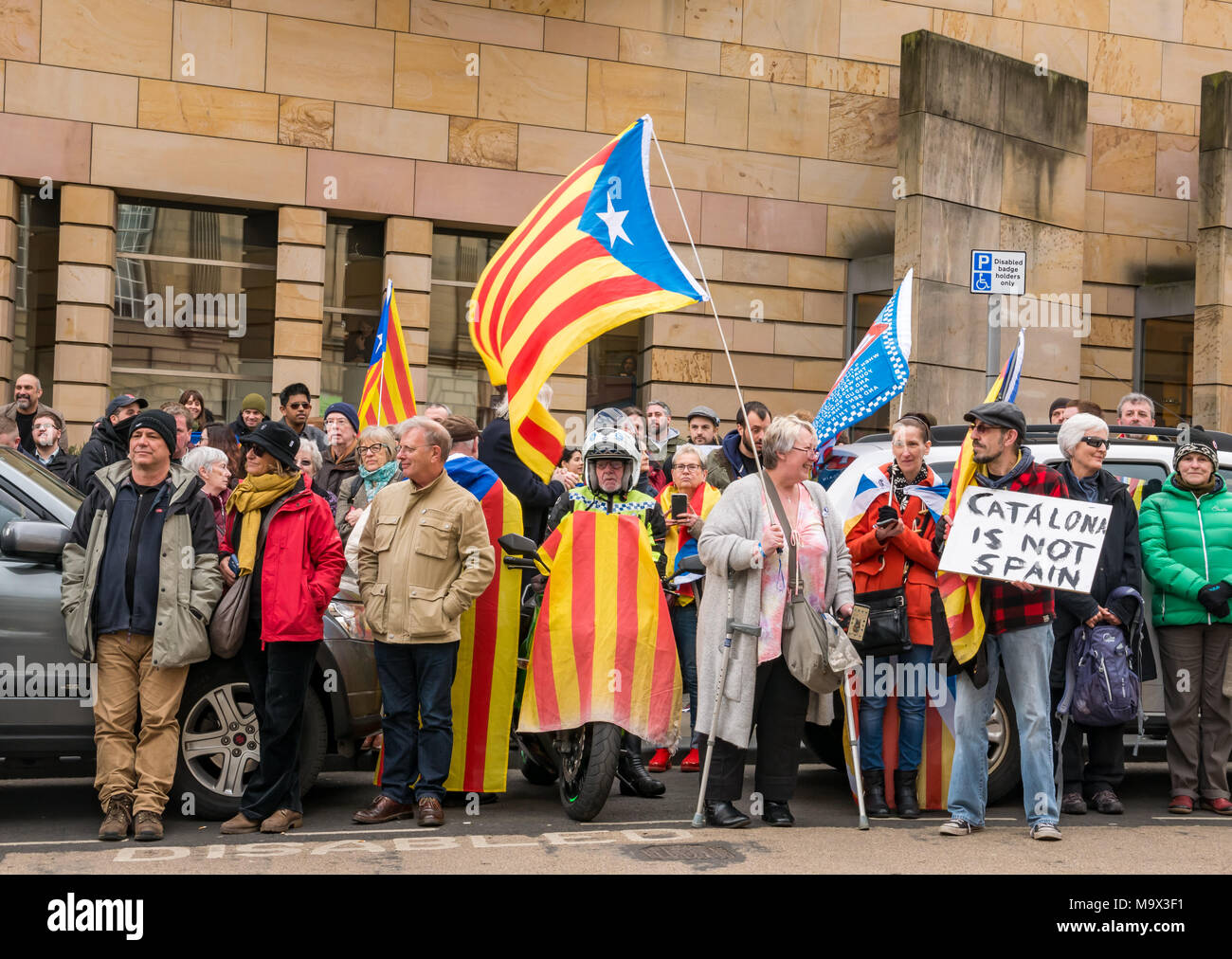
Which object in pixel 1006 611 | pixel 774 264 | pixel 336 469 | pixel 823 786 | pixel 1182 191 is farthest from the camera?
pixel 1182 191

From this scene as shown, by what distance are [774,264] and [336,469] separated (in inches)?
364

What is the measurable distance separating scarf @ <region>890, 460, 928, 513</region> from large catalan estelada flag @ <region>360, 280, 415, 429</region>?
4.64m

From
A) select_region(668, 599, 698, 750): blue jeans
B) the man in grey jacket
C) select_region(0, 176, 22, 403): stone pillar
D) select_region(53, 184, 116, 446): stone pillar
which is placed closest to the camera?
the man in grey jacket

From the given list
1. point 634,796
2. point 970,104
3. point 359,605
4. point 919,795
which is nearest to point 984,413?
point 919,795

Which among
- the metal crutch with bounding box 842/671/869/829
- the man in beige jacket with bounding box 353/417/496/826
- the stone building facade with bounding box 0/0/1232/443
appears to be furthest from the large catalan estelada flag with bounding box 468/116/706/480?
the stone building facade with bounding box 0/0/1232/443

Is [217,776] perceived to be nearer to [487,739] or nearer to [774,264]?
[487,739]

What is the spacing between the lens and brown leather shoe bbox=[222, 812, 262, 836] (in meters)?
6.86

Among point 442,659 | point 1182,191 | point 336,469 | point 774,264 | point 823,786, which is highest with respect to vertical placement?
point 1182,191

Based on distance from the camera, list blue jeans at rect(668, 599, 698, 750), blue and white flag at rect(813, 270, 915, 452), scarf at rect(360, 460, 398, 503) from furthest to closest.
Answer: blue and white flag at rect(813, 270, 915, 452)
scarf at rect(360, 460, 398, 503)
blue jeans at rect(668, 599, 698, 750)

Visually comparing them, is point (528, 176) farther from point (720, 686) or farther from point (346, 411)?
point (720, 686)

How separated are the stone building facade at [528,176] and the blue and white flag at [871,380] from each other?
622 centimetres

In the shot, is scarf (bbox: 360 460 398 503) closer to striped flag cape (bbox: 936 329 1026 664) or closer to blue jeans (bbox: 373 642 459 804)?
blue jeans (bbox: 373 642 459 804)

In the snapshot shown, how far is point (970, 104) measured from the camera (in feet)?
55.0

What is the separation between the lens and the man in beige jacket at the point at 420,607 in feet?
23.4
